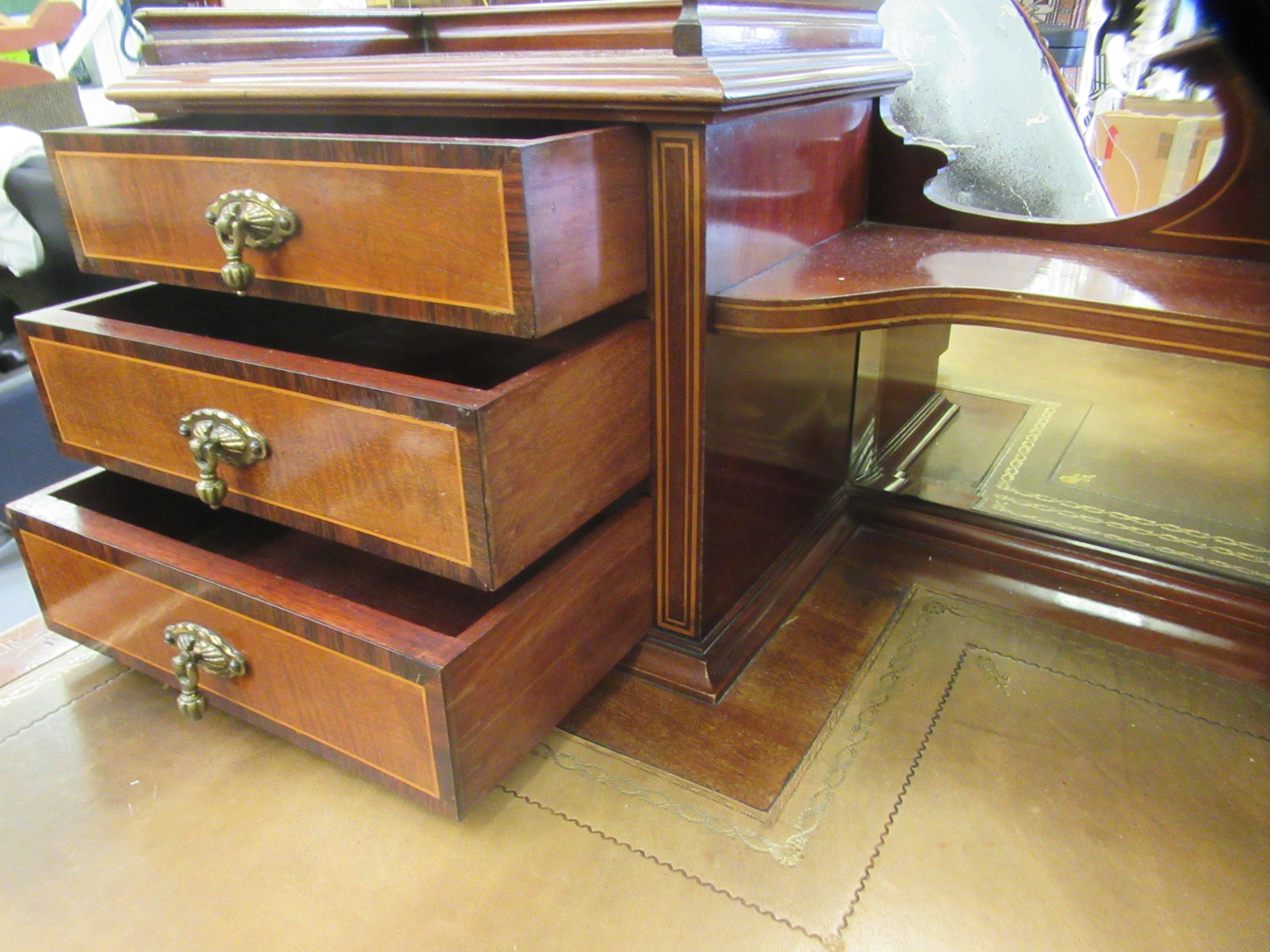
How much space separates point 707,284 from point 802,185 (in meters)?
0.18

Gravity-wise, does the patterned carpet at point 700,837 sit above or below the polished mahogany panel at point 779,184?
below

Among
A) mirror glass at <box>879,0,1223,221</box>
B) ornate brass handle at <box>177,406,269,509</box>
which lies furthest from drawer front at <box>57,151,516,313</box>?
mirror glass at <box>879,0,1223,221</box>

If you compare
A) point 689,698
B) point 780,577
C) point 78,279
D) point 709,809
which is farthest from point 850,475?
point 78,279

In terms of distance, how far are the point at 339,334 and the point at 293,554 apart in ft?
0.75

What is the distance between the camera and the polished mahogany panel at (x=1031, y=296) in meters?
0.56

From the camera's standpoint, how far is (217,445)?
0.61 metres

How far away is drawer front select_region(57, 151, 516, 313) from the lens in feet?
1.67

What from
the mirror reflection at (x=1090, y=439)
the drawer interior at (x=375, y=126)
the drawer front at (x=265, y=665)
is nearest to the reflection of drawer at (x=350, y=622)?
the drawer front at (x=265, y=665)

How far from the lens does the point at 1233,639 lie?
0.79 m

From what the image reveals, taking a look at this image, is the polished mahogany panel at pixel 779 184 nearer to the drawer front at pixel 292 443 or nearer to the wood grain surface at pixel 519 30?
the wood grain surface at pixel 519 30

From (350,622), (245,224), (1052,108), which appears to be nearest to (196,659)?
(350,622)

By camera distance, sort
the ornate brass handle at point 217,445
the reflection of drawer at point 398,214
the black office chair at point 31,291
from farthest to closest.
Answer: the black office chair at point 31,291 < the ornate brass handle at point 217,445 < the reflection of drawer at point 398,214

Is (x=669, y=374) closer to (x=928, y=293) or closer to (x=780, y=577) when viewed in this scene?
(x=928, y=293)

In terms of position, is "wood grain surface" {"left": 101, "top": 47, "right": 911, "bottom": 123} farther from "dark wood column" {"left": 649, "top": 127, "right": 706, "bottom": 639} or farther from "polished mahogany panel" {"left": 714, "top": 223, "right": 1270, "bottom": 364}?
"polished mahogany panel" {"left": 714, "top": 223, "right": 1270, "bottom": 364}
